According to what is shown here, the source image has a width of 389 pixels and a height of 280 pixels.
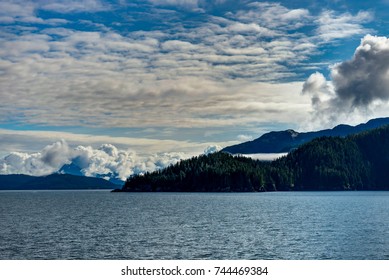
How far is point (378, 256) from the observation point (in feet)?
278

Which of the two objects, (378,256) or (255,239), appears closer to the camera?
(378,256)

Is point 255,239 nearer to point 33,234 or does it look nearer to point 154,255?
point 154,255

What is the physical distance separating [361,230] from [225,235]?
120 ft

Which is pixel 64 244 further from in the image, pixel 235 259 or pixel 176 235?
pixel 235 259

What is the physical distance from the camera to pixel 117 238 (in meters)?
109

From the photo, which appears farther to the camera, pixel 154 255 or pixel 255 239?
pixel 255 239

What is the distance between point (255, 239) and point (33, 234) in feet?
178
